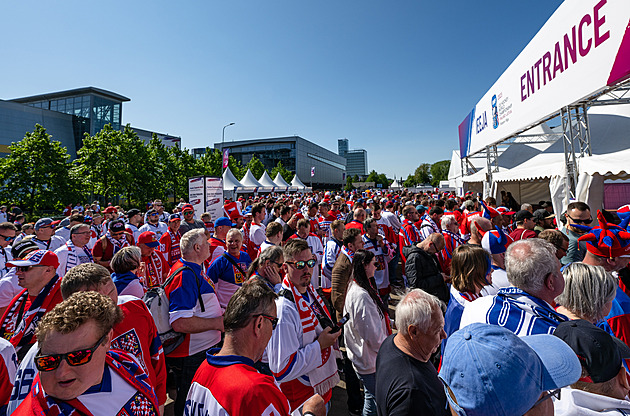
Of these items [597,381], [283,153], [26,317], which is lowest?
[26,317]

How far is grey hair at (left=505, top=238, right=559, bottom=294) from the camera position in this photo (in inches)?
79.5

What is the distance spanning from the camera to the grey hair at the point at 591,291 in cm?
197

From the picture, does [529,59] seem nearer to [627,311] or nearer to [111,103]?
[627,311]

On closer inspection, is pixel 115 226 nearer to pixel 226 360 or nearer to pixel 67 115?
pixel 226 360

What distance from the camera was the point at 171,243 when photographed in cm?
684

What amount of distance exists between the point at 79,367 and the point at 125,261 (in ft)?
6.50

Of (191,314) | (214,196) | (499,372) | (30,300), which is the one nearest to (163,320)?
(191,314)

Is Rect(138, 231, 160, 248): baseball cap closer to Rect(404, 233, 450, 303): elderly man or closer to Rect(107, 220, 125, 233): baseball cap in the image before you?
Rect(107, 220, 125, 233): baseball cap

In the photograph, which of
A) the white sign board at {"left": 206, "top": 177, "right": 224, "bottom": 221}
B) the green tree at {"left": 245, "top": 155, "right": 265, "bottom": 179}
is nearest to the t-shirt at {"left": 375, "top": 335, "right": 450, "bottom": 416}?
the white sign board at {"left": 206, "top": 177, "right": 224, "bottom": 221}

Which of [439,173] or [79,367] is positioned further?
[439,173]

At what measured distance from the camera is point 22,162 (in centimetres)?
2228

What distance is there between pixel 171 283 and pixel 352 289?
174 cm

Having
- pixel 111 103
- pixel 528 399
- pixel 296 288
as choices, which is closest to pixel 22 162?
pixel 296 288

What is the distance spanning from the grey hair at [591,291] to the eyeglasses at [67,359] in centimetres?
285
